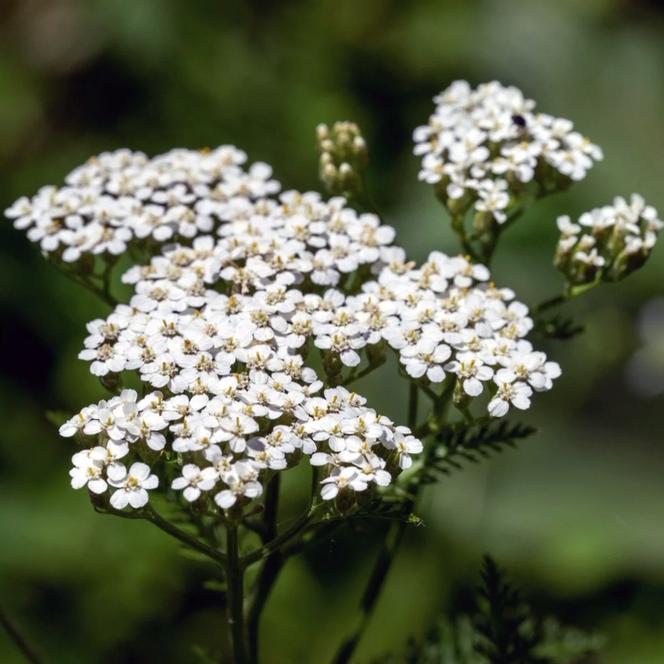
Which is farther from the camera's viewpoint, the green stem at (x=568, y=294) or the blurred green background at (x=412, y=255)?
the blurred green background at (x=412, y=255)

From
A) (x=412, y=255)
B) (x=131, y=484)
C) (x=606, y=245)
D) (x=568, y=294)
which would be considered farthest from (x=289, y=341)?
(x=412, y=255)

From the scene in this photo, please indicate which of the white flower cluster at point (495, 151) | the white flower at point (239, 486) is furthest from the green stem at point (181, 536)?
the white flower cluster at point (495, 151)

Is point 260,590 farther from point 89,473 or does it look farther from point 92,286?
point 92,286

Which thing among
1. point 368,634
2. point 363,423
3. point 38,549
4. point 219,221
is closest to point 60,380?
point 38,549

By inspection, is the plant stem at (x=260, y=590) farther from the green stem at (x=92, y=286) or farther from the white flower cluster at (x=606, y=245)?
the white flower cluster at (x=606, y=245)

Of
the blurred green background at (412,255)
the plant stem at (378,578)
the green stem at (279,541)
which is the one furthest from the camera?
the blurred green background at (412,255)

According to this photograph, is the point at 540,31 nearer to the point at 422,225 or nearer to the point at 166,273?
the point at 422,225

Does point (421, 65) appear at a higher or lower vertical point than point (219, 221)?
higher

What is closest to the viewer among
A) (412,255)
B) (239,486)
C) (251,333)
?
(239,486)
